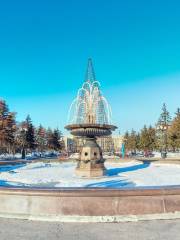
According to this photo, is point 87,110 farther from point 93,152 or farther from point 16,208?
point 16,208

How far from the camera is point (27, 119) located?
6556 centimetres

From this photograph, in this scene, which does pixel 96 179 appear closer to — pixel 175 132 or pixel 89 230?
pixel 89 230

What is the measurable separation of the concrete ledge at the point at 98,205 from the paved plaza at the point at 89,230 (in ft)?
0.81

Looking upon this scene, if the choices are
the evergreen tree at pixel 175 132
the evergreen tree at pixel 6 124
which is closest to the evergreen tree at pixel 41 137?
the evergreen tree at pixel 6 124

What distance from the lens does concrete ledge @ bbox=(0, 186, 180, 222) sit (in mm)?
6570

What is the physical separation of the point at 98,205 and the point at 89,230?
2.69 feet

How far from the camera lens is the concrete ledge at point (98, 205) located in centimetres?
657

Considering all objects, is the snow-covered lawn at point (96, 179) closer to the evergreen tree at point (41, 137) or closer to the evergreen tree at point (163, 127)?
the evergreen tree at point (163, 127)

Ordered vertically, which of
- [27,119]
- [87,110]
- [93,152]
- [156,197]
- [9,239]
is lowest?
[9,239]

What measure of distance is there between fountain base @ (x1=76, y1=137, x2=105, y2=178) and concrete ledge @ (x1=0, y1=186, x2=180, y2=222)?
8876mm

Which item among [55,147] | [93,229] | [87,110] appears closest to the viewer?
[93,229]

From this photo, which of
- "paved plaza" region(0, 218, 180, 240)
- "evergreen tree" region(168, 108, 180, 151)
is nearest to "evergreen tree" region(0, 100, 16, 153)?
"evergreen tree" region(168, 108, 180, 151)

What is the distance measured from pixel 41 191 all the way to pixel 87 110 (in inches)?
462

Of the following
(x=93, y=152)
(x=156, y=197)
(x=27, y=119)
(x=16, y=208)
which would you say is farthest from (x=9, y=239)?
(x=27, y=119)
